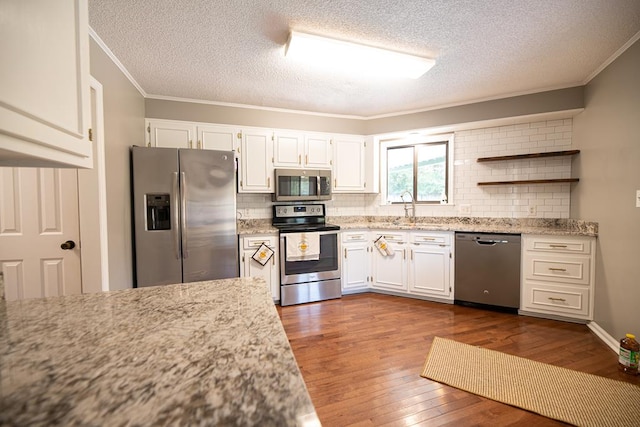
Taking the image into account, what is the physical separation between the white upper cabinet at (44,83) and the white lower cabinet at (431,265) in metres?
3.23

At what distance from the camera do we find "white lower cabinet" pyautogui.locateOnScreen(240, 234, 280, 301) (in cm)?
310

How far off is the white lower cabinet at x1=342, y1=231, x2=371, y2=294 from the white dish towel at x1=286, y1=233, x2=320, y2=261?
16.7 inches

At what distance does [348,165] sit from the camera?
3.81 metres

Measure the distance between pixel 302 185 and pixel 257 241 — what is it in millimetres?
959

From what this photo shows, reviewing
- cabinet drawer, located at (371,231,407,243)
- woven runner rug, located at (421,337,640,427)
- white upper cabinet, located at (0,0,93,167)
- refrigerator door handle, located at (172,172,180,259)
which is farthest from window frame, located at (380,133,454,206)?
white upper cabinet, located at (0,0,93,167)

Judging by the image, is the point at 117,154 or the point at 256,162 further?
the point at 256,162

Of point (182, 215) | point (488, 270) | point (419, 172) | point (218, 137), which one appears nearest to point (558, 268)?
point (488, 270)

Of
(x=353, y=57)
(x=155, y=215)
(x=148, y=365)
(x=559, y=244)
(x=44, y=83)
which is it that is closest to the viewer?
(x=148, y=365)

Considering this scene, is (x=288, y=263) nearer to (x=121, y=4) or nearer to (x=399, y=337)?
(x=399, y=337)

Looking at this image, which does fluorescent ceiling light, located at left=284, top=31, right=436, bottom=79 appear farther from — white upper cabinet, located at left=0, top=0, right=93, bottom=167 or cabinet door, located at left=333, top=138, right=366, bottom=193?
white upper cabinet, located at left=0, top=0, right=93, bottom=167

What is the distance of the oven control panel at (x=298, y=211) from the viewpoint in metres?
3.63

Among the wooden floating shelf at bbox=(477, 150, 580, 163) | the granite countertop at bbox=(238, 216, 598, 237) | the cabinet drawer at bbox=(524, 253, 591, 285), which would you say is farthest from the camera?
the wooden floating shelf at bbox=(477, 150, 580, 163)

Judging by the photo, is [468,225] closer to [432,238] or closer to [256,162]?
[432,238]

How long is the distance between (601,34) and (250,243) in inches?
141
